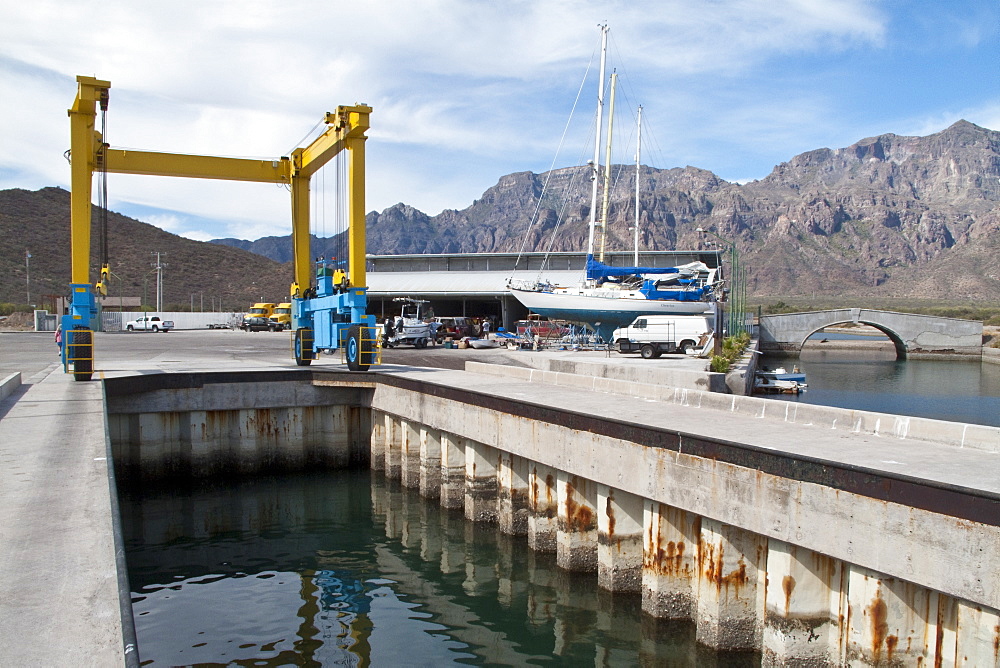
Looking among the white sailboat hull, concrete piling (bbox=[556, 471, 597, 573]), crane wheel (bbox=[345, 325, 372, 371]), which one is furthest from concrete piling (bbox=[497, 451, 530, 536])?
the white sailboat hull

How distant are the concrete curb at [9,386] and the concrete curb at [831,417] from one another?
44.7ft

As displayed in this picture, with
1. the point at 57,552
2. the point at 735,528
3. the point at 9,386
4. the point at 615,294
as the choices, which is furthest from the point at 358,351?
the point at 615,294

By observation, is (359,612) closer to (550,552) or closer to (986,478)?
(550,552)

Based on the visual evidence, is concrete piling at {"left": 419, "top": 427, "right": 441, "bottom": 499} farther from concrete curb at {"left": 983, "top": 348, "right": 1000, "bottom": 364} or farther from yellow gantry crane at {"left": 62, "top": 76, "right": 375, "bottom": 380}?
concrete curb at {"left": 983, "top": 348, "right": 1000, "bottom": 364}

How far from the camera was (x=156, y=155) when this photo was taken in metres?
25.1

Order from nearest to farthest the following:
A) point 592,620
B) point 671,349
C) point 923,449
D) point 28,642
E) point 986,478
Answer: point 28,642, point 986,478, point 923,449, point 592,620, point 671,349

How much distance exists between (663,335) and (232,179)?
72.1 ft

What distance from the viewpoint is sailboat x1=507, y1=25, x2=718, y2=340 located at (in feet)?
172

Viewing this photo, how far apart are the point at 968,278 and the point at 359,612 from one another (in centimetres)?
22524

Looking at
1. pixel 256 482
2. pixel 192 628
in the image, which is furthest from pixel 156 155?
pixel 192 628

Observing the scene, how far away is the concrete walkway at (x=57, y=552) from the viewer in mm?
5332

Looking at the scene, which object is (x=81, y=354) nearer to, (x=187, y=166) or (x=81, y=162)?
(x=81, y=162)

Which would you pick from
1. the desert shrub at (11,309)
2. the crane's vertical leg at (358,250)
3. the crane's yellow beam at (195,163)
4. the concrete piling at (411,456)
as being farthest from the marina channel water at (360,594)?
the desert shrub at (11,309)

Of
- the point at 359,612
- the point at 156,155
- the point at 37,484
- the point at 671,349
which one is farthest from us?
the point at 671,349
